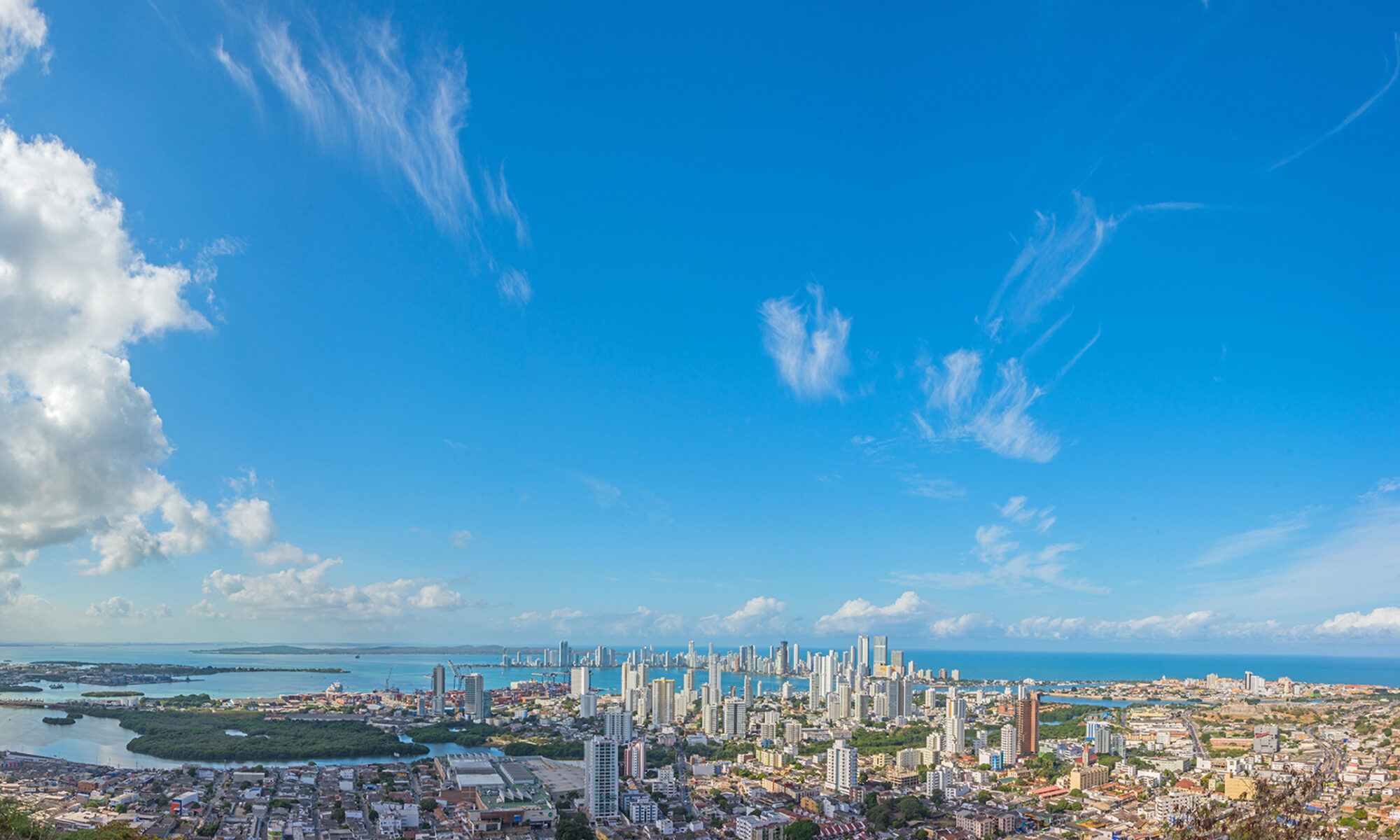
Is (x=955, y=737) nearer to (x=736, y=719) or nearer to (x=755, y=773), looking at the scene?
(x=755, y=773)

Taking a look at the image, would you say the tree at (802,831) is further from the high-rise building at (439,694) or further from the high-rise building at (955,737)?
the high-rise building at (439,694)

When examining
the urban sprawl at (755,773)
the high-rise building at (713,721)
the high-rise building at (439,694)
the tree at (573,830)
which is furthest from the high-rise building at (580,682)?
the tree at (573,830)

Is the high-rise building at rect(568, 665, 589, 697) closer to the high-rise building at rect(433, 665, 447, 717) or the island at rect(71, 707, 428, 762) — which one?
the high-rise building at rect(433, 665, 447, 717)

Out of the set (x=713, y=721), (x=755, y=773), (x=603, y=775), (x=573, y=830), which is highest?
(x=603, y=775)

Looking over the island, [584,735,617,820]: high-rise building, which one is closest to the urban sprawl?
[584,735,617,820]: high-rise building

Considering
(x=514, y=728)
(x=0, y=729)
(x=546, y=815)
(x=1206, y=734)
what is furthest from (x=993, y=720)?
(x=0, y=729)

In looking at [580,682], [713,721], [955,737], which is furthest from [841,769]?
[580,682]
